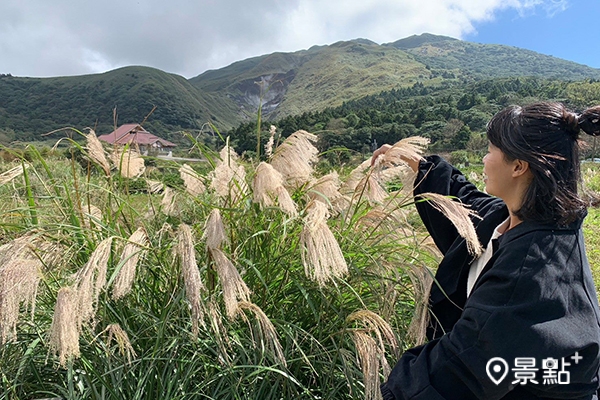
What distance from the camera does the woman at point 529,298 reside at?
115 cm

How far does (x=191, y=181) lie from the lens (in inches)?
90.0

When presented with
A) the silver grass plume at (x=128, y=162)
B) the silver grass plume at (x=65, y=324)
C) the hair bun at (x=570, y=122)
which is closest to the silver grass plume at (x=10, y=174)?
the silver grass plume at (x=128, y=162)

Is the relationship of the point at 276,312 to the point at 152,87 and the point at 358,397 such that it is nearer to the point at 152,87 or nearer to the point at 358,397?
the point at 358,397

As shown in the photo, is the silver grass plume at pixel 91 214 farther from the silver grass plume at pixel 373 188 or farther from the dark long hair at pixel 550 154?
the dark long hair at pixel 550 154

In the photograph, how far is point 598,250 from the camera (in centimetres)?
607

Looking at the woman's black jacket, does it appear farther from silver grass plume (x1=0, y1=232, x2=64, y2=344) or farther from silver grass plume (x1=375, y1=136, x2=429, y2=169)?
silver grass plume (x1=0, y1=232, x2=64, y2=344)

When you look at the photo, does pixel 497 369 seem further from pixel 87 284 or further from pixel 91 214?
pixel 91 214

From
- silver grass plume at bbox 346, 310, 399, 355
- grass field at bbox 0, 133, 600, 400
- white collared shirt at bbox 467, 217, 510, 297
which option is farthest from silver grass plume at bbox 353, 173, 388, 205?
silver grass plume at bbox 346, 310, 399, 355

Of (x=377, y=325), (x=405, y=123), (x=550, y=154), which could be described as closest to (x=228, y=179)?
(x=377, y=325)

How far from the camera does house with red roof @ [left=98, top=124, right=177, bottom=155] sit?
2381mm

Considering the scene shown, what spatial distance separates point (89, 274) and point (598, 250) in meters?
7.17

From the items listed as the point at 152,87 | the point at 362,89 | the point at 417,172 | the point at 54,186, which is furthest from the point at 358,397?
the point at 362,89

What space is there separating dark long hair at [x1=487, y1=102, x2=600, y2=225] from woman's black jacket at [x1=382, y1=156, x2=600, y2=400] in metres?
0.05

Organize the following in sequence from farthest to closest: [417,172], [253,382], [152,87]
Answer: [152,87], [417,172], [253,382]
